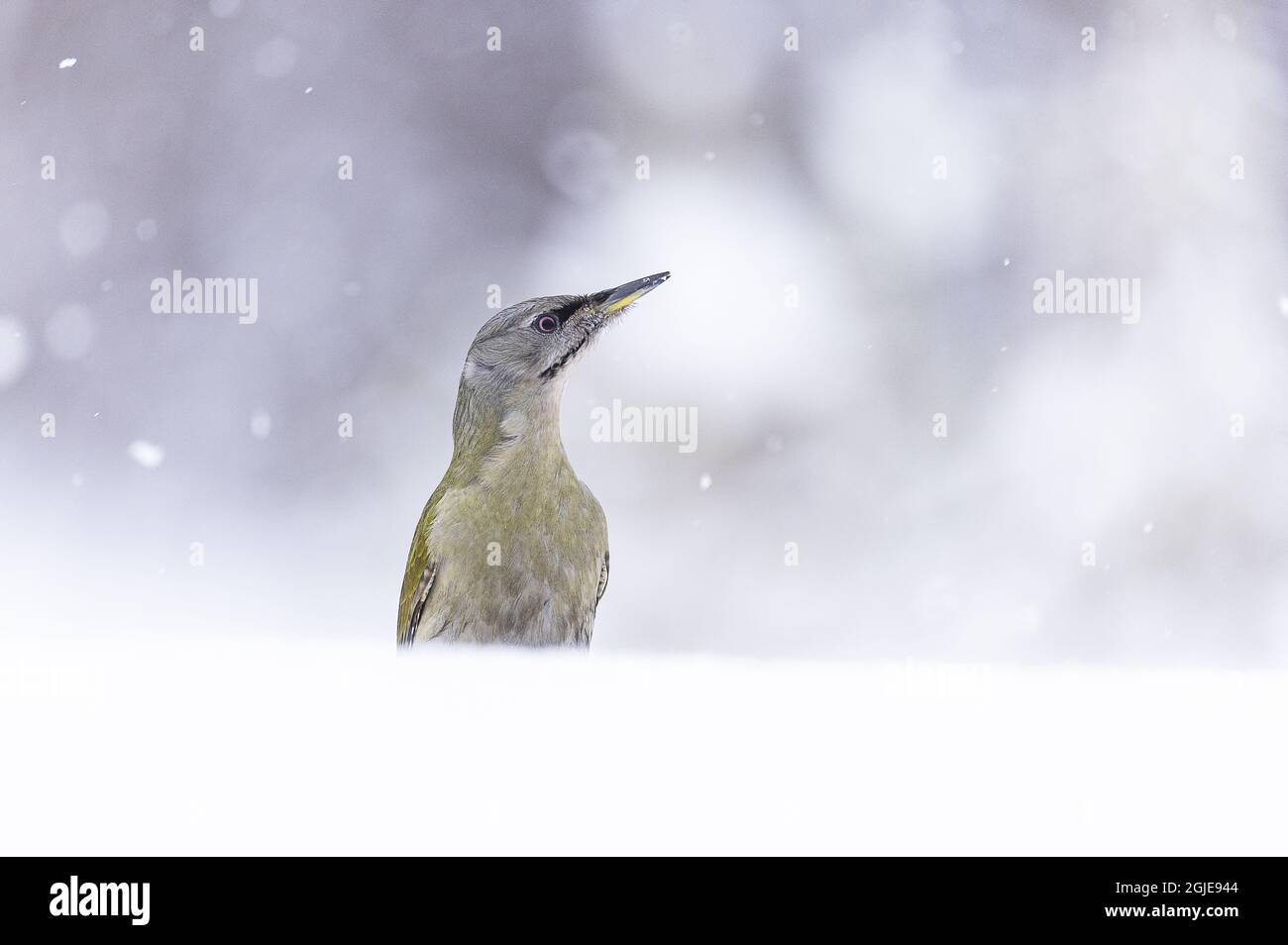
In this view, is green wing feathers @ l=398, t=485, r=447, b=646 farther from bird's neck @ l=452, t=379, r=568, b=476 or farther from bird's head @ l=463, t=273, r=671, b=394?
bird's head @ l=463, t=273, r=671, b=394

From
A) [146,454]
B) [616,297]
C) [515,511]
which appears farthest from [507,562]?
[146,454]

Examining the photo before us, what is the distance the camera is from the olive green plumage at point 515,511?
161cm

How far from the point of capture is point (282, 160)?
2500 mm

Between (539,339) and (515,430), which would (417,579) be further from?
(539,339)

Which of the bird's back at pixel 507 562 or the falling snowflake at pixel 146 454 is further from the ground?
the falling snowflake at pixel 146 454

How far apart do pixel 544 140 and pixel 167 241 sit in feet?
3.31

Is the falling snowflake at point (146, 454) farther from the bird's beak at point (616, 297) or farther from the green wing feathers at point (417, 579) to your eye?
the bird's beak at point (616, 297)

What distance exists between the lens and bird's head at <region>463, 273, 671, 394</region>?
5.54 ft

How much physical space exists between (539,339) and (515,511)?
0.31m

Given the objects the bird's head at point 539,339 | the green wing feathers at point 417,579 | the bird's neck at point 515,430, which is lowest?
the green wing feathers at point 417,579

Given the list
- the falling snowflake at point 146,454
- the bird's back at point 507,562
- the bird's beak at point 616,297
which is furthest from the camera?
the falling snowflake at point 146,454

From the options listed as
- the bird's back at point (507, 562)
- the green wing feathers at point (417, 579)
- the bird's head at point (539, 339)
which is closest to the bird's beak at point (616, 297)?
the bird's head at point (539, 339)

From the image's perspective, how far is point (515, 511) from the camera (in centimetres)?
162

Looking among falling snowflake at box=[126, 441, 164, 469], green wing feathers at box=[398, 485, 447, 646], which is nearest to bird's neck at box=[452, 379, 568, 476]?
green wing feathers at box=[398, 485, 447, 646]
